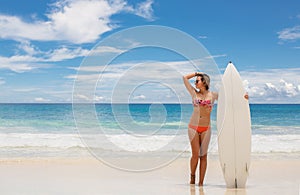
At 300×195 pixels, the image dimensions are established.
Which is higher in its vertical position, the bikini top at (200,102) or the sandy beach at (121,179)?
the bikini top at (200,102)

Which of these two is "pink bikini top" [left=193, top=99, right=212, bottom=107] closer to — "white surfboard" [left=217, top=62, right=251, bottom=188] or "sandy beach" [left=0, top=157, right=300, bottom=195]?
"white surfboard" [left=217, top=62, right=251, bottom=188]

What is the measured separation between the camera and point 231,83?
616 cm

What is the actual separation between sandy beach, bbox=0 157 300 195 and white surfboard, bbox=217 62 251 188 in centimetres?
46

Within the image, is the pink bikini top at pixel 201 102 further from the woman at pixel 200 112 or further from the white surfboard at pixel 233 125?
the white surfboard at pixel 233 125

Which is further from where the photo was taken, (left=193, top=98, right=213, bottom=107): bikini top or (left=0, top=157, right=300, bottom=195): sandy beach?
(left=0, top=157, right=300, bottom=195): sandy beach

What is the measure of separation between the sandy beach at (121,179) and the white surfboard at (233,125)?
1.50 ft

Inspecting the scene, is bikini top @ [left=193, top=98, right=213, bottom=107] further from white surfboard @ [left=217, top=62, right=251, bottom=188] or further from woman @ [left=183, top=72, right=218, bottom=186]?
white surfboard @ [left=217, top=62, right=251, bottom=188]

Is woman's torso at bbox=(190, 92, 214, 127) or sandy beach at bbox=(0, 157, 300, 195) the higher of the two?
woman's torso at bbox=(190, 92, 214, 127)

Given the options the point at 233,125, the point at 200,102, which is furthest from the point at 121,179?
the point at 233,125

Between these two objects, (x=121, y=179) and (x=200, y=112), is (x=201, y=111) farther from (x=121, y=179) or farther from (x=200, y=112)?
(x=121, y=179)

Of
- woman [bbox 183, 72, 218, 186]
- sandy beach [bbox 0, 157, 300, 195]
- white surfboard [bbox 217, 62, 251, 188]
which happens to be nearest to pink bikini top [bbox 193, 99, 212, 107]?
woman [bbox 183, 72, 218, 186]

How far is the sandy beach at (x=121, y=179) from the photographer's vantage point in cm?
623

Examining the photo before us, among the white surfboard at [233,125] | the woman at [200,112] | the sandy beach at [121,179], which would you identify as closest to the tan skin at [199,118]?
the woman at [200,112]

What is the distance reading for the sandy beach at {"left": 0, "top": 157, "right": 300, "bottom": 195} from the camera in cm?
623
